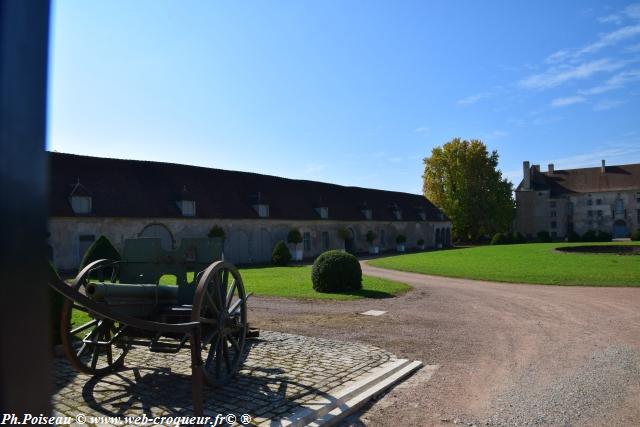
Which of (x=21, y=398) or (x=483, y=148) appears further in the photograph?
(x=483, y=148)

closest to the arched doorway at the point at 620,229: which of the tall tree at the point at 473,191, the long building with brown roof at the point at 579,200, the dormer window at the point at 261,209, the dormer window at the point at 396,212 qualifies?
the long building with brown roof at the point at 579,200

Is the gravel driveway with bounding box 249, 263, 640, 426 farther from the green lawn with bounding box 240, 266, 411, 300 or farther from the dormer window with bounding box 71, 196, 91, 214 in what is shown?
the dormer window with bounding box 71, 196, 91, 214

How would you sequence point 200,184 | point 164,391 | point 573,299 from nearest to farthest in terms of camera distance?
point 164,391 < point 573,299 < point 200,184

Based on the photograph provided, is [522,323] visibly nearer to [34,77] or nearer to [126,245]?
[126,245]

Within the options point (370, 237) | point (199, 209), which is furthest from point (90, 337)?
point (370, 237)

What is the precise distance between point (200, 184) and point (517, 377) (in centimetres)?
2865

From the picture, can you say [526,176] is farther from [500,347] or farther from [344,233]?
[500,347]

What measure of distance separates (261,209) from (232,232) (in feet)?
10.7

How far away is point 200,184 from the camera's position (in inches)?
1292

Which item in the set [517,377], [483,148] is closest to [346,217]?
[483,148]

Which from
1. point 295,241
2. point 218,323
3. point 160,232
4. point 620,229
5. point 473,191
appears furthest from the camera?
point 620,229

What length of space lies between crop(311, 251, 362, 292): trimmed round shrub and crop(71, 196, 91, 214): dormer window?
15.0 meters

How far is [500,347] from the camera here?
333 inches

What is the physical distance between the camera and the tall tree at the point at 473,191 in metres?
56.1
